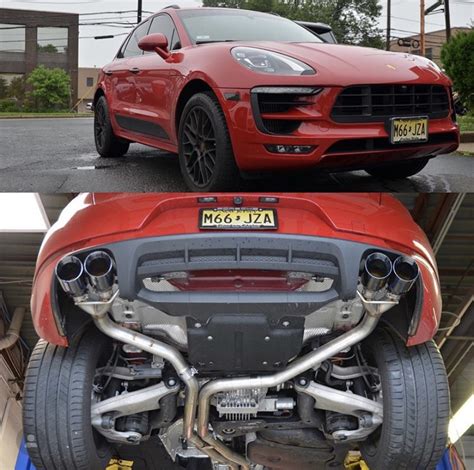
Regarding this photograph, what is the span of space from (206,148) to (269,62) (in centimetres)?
38

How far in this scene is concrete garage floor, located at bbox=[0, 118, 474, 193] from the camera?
7.42 ft

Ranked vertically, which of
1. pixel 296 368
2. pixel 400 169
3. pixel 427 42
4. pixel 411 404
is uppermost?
pixel 427 42

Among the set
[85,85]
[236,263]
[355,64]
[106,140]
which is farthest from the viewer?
[106,140]

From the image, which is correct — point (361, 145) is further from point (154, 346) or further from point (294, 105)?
point (154, 346)

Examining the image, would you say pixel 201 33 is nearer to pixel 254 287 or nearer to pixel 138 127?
pixel 138 127

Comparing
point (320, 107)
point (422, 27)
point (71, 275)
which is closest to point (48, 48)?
point (71, 275)

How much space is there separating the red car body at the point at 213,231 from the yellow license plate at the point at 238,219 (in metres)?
0.02

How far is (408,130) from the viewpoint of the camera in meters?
2.11

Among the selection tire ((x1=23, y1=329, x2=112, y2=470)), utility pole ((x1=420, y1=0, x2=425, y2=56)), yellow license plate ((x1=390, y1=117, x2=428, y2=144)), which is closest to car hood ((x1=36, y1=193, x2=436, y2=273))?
yellow license plate ((x1=390, y1=117, x2=428, y2=144))

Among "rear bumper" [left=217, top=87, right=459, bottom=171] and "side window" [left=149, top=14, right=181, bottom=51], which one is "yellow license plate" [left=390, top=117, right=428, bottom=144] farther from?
"side window" [left=149, top=14, right=181, bottom=51]

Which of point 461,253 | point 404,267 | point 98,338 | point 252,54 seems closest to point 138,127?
point 252,54

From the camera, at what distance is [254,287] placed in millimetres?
1869

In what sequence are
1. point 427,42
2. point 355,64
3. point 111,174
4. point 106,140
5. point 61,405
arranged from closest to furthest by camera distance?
point 61,405
point 355,64
point 427,42
point 111,174
point 106,140

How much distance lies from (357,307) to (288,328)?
0.24 metres
